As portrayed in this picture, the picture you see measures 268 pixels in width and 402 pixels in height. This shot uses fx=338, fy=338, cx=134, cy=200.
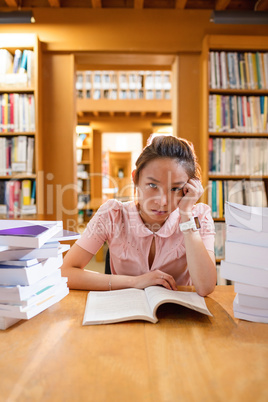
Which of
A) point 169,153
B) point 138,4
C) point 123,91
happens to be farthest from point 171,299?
point 123,91

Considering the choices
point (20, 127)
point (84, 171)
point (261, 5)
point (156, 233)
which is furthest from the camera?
point (84, 171)

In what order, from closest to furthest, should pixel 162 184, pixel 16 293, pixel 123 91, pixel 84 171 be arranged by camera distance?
pixel 16 293
pixel 162 184
pixel 123 91
pixel 84 171

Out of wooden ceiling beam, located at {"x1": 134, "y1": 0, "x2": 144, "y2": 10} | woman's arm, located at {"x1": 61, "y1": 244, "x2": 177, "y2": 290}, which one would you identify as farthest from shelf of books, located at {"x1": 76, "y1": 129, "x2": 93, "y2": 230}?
woman's arm, located at {"x1": 61, "y1": 244, "x2": 177, "y2": 290}

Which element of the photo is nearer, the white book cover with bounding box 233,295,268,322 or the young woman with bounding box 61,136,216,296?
the white book cover with bounding box 233,295,268,322

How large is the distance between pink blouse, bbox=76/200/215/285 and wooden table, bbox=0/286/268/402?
44 centimetres

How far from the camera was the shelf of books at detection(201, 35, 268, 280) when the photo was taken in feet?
9.09

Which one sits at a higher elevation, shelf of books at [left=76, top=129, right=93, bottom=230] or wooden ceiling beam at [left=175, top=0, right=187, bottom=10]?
wooden ceiling beam at [left=175, top=0, right=187, bottom=10]

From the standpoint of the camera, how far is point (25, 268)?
2.69ft

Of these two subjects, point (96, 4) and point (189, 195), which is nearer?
point (189, 195)

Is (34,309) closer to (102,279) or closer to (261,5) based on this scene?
(102,279)

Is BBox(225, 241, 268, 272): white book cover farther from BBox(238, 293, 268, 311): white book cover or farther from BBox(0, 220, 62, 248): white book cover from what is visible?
BBox(0, 220, 62, 248): white book cover

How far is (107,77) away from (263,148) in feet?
14.9

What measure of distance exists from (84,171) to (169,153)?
20.4 feet

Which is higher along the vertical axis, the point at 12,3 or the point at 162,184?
the point at 12,3
